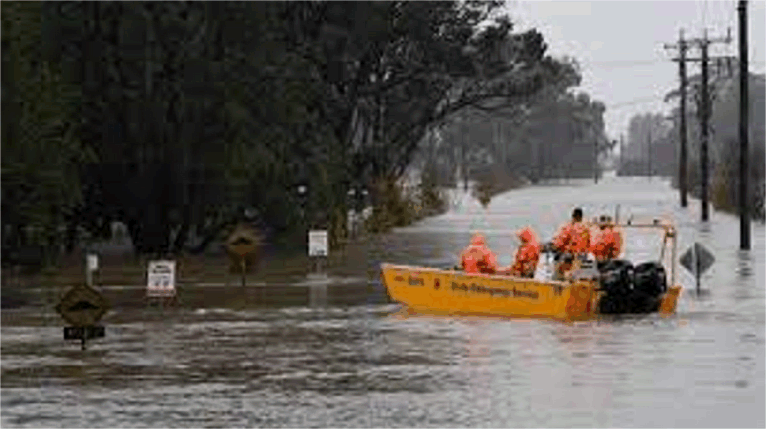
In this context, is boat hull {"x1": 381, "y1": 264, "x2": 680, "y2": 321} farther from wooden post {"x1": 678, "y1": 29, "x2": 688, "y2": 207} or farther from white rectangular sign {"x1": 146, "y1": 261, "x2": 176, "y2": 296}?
wooden post {"x1": 678, "y1": 29, "x2": 688, "y2": 207}

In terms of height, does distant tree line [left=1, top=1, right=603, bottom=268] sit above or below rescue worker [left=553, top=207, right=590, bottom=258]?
above

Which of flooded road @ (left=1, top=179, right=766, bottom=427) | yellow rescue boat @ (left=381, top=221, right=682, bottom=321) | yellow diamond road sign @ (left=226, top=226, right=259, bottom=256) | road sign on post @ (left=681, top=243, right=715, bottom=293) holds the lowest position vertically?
flooded road @ (left=1, top=179, right=766, bottom=427)

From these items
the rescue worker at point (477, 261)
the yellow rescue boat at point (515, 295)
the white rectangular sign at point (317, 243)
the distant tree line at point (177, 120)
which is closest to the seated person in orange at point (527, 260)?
the rescue worker at point (477, 261)

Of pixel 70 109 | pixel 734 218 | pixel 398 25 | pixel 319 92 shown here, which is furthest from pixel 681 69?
pixel 70 109

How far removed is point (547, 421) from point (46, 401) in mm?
4946

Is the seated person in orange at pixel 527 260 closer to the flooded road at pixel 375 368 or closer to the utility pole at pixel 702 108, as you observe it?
the flooded road at pixel 375 368

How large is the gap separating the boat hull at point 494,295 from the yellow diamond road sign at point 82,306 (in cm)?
718

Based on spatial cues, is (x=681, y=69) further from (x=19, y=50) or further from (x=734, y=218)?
(x=19, y=50)

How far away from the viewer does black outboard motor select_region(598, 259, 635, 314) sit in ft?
88.9

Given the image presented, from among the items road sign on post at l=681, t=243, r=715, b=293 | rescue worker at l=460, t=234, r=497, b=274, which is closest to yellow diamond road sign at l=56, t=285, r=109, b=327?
rescue worker at l=460, t=234, r=497, b=274

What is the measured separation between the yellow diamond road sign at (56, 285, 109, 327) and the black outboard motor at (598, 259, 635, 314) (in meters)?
8.32

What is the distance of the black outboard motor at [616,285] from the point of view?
88.9ft

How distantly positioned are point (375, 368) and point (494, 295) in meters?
7.76

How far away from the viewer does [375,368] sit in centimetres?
1978
